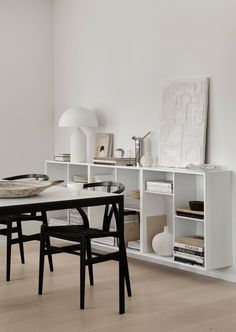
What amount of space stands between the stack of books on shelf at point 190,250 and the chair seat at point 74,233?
0.87 metres

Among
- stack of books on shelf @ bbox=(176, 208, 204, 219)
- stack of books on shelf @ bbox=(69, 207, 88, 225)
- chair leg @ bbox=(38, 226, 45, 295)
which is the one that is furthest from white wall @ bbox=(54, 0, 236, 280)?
chair leg @ bbox=(38, 226, 45, 295)

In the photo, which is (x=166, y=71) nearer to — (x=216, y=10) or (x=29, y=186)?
(x=216, y=10)

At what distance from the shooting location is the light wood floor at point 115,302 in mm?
3709

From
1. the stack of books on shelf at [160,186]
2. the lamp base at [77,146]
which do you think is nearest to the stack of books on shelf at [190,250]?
the stack of books on shelf at [160,186]

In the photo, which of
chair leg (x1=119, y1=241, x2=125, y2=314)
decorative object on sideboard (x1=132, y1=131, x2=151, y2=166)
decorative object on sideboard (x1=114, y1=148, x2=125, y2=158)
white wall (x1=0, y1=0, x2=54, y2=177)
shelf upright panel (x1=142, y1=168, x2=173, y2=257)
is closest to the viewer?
chair leg (x1=119, y1=241, x2=125, y2=314)

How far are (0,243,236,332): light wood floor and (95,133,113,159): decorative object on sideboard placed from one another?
3.86 ft

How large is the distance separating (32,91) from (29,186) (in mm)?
2756

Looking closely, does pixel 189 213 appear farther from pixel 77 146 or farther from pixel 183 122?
pixel 77 146

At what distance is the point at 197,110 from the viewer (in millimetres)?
4965

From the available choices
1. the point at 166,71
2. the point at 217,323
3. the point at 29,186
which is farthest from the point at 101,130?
the point at 217,323

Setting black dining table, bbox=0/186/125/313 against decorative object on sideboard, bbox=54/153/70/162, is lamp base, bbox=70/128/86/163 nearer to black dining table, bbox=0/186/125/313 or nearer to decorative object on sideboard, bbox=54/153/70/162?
decorative object on sideboard, bbox=54/153/70/162

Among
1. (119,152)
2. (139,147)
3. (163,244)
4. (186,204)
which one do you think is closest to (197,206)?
(186,204)

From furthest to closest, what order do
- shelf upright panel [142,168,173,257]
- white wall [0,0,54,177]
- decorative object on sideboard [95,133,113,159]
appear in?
white wall [0,0,54,177] → decorative object on sideboard [95,133,113,159] → shelf upright panel [142,168,173,257]

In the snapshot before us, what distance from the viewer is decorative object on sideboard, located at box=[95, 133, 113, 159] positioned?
5949 millimetres
